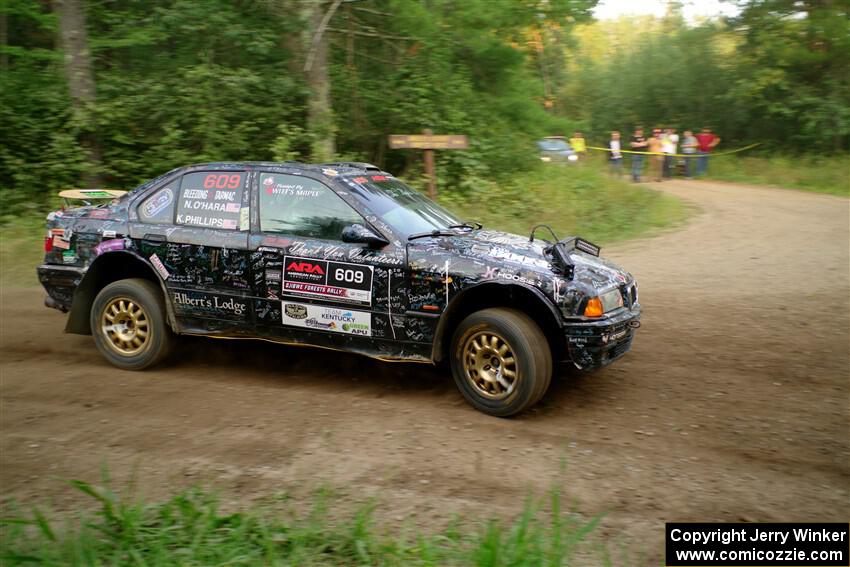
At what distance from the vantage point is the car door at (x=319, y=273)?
5.65 meters

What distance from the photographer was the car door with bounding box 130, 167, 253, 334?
6129 mm

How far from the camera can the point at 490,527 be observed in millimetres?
3596

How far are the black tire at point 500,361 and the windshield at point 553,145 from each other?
11712mm

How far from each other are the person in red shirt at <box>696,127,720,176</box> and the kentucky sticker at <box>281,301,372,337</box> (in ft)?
72.4

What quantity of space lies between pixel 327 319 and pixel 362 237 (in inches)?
29.1

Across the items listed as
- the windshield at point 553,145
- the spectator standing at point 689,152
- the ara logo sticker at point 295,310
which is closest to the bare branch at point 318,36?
the windshield at point 553,145

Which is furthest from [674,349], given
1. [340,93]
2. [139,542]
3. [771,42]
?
[771,42]

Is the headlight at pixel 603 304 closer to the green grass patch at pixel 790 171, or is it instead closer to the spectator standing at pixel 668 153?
the green grass patch at pixel 790 171

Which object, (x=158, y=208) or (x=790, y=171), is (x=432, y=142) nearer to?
(x=158, y=208)

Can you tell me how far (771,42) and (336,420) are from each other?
79.8 feet

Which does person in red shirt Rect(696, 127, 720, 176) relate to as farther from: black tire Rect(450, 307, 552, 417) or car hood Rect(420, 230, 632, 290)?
black tire Rect(450, 307, 552, 417)

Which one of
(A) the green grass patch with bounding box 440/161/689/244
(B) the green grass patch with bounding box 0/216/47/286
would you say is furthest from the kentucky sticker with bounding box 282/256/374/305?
(A) the green grass patch with bounding box 440/161/689/244

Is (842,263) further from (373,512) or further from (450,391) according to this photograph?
(373,512)

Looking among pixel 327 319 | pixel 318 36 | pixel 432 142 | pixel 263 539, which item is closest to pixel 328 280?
pixel 327 319
